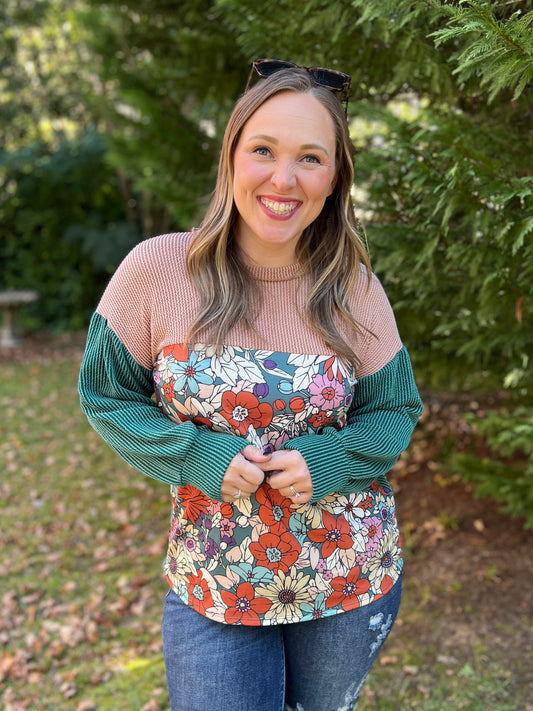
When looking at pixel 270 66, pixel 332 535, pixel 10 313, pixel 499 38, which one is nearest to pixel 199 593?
pixel 332 535

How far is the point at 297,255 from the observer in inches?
77.9

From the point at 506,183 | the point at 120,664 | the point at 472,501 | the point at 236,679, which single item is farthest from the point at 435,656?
the point at 506,183

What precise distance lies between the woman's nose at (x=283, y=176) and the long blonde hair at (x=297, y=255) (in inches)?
6.4

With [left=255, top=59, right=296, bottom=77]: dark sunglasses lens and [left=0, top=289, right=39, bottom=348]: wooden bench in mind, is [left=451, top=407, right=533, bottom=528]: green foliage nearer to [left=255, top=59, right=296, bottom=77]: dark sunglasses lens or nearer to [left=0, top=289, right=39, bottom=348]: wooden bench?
[left=255, top=59, right=296, bottom=77]: dark sunglasses lens

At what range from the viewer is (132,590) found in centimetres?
416

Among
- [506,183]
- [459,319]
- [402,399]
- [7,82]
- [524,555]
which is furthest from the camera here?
[7,82]

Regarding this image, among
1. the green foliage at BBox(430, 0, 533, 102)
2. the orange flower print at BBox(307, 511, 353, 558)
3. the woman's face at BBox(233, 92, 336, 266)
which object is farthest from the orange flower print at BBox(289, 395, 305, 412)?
the green foliage at BBox(430, 0, 533, 102)

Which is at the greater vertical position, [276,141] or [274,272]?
[276,141]

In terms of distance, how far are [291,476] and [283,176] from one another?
0.78 meters

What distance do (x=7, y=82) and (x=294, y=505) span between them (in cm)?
1081

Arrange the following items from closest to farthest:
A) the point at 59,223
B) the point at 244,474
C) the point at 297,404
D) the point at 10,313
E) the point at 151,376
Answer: the point at 244,474 → the point at 297,404 → the point at 151,376 → the point at 10,313 → the point at 59,223

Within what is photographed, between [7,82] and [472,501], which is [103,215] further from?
[472,501]

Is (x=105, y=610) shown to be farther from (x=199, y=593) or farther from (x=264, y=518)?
(x=264, y=518)

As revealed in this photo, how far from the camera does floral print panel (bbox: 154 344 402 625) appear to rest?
5.70 ft
